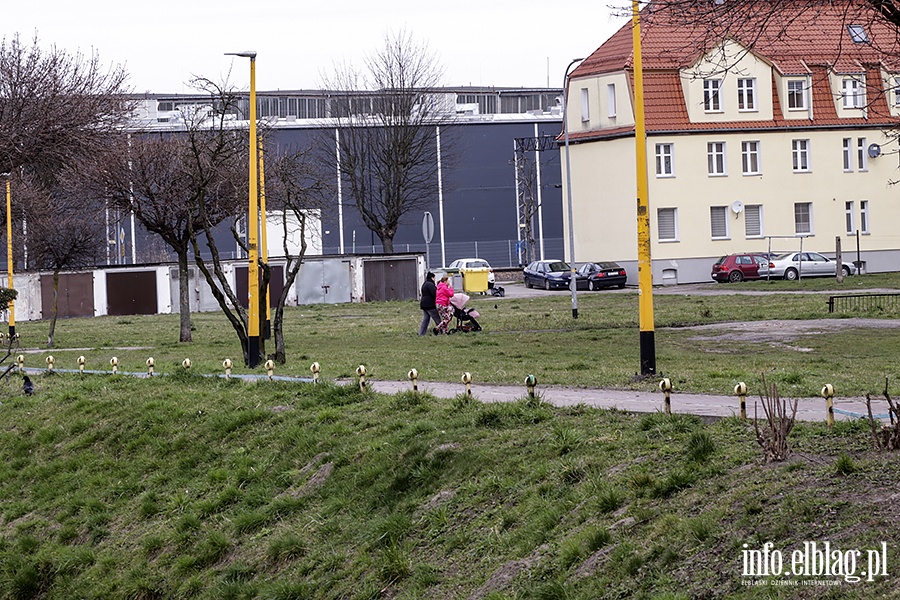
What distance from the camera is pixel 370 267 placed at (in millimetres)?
58281

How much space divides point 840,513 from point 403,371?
1258 cm

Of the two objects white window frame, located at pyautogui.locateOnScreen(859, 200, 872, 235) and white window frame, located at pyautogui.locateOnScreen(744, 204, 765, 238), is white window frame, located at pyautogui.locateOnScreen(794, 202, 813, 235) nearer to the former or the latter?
white window frame, located at pyautogui.locateOnScreen(744, 204, 765, 238)

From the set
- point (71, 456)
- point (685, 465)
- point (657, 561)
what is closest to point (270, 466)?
point (71, 456)

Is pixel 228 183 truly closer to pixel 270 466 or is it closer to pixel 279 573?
pixel 270 466

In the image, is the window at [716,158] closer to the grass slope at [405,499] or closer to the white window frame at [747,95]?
the white window frame at [747,95]

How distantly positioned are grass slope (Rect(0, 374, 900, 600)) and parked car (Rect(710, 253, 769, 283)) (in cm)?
4034

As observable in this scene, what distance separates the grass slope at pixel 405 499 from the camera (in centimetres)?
744

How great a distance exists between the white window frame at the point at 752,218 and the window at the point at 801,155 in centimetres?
267

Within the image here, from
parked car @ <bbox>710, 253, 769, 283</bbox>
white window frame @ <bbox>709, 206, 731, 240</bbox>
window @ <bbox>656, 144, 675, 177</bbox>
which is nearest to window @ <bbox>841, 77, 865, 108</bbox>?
white window frame @ <bbox>709, 206, 731, 240</bbox>

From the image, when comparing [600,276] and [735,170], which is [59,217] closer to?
[600,276]

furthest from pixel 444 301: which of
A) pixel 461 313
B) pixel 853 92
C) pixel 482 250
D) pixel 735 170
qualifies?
pixel 482 250

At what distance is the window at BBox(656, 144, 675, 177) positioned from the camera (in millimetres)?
58438

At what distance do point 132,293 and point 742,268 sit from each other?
28.5m

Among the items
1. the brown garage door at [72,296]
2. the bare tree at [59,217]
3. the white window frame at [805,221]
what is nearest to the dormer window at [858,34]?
the bare tree at [59,217]
